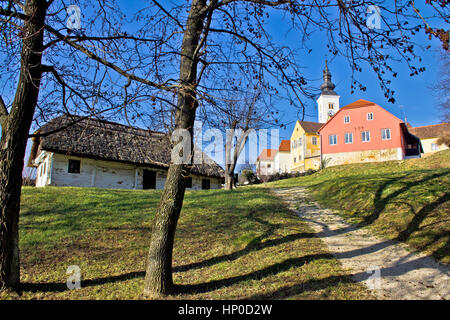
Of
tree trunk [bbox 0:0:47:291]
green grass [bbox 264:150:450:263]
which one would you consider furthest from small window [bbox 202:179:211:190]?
tree trunk [bbox 0:0:47:291]

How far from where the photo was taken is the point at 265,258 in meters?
6.30

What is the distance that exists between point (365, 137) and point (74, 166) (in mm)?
28276

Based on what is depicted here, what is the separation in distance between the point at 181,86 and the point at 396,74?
Answer: 3.49m

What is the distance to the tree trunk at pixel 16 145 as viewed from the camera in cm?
434

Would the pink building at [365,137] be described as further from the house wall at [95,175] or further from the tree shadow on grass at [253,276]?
the tree shadow on grass at [253,276]

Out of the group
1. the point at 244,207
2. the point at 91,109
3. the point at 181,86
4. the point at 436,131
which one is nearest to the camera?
the point at 181,86

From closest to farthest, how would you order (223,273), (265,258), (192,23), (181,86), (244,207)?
(181,86) < (192,23) < (223,273) < (265,258) < (244,207)

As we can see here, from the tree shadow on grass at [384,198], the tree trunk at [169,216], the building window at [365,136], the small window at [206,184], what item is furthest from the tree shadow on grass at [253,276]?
the building window at [365,136]

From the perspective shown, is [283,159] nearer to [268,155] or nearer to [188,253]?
[268,155]

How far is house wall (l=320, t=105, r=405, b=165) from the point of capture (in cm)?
2838

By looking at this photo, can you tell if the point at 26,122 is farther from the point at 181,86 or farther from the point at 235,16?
the point at 235,16

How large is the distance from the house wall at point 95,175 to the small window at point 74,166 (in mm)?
220
